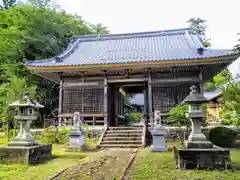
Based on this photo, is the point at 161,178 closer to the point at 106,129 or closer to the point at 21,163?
the point at 21,163

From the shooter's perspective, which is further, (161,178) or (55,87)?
(55,87)

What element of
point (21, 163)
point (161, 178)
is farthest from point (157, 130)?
point (21, 163)

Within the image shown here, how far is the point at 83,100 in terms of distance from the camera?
1263cm

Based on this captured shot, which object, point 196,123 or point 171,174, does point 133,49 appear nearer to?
point 196,123

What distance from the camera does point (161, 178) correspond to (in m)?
4.32

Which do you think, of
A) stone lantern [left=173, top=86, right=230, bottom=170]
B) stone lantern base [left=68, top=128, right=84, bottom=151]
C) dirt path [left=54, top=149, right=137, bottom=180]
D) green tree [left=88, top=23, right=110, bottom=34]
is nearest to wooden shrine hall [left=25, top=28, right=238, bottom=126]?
stone lantern base [left=68, top=128, right=84, bottom=151]

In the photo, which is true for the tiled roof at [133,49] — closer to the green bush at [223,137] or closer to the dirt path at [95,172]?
the green bush at [223,137]

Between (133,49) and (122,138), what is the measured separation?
21.3 feet

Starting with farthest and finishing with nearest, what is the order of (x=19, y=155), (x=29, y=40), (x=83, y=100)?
(x=29, y=40)
(x=83, y=100)
(x=19, y=155)

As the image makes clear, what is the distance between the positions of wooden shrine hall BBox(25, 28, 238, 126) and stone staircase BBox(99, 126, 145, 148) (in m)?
1.15

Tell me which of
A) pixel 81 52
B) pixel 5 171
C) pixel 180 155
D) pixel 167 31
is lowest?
pixel 5 171

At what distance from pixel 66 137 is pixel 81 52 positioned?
6585 millimetres

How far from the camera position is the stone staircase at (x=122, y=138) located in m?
9.46

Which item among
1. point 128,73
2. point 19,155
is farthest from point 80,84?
point 19,155
